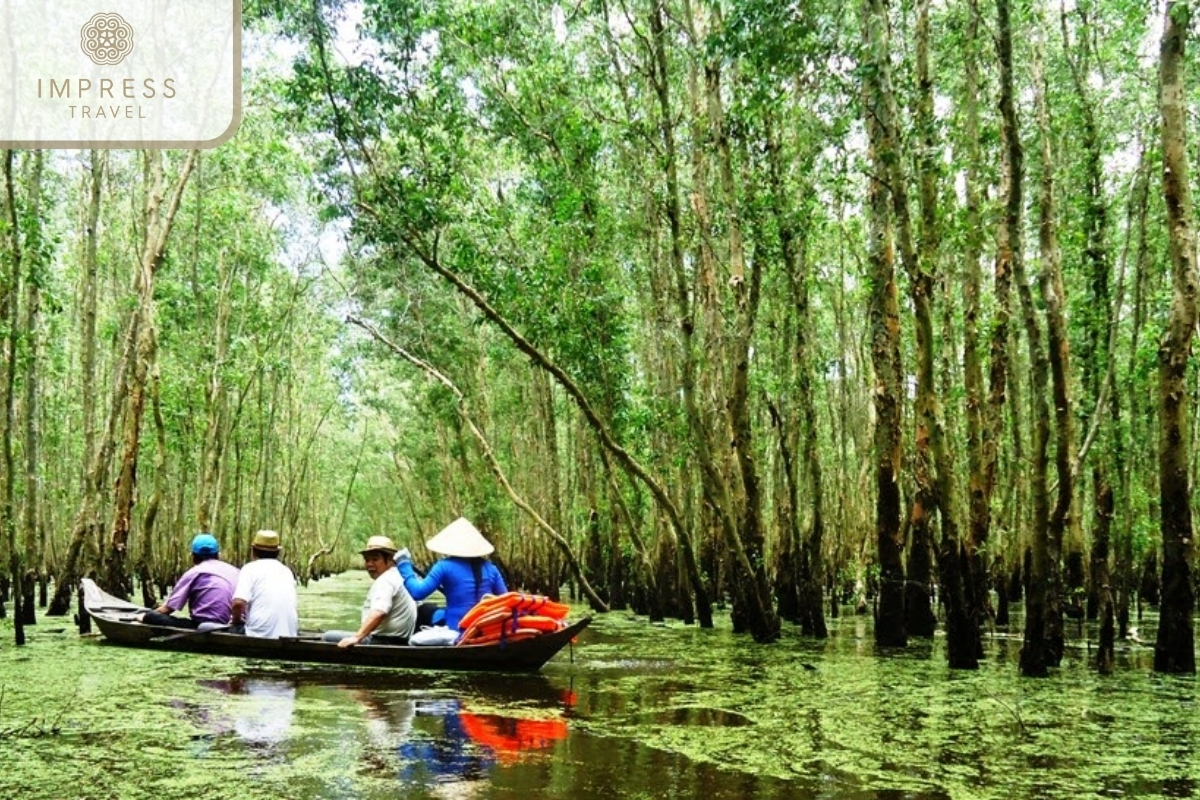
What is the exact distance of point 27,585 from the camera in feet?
37.6

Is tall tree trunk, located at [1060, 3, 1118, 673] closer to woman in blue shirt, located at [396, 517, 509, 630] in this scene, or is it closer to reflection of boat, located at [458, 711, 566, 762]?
woman in blue shirt, located at [396, 517, 509, 630]

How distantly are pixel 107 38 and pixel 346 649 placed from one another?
21.1 feet

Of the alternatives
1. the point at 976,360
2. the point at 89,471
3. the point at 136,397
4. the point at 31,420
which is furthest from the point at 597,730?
the point at 89,471

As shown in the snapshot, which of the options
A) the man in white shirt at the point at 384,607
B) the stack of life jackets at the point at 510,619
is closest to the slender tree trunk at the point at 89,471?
the man in white shirt at the point at 384,607

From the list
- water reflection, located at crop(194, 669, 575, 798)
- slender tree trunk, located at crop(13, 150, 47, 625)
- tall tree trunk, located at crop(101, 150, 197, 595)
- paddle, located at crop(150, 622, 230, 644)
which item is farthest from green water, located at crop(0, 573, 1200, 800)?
tall tree trunk, located at crop(101, 150, 197, 595)

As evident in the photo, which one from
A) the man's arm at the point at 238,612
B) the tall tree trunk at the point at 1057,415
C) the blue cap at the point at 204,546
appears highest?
the tall tree trunk at the point at 1057,415

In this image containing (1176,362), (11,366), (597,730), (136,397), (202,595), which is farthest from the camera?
(136,397)

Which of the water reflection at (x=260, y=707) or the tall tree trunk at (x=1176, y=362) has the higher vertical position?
the tall tree trunk at (x=1176, y=362)

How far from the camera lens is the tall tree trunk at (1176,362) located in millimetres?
6512

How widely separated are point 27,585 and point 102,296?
1017 cm

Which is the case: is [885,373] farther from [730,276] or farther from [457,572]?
[457,572]

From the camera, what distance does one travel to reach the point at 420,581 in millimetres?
7953

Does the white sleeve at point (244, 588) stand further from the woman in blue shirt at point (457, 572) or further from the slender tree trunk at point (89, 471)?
the slender tree trunk at point (89, 471)

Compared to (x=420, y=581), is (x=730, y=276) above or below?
above
